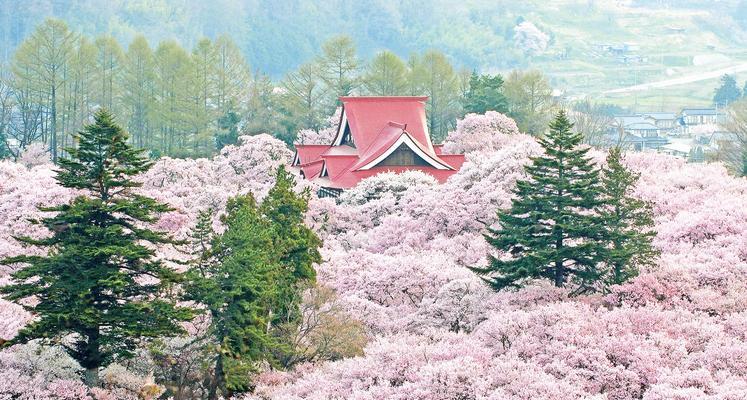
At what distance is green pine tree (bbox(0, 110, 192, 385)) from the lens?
2847 centimetres

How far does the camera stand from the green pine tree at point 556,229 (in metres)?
33.6

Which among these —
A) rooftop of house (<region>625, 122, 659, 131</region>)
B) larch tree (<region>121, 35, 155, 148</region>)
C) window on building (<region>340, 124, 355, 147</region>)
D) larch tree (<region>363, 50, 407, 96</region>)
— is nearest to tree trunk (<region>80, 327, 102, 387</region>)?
window on building (<region>340, 124, 355, 147</region>)

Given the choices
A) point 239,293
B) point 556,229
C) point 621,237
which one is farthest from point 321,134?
point 239,293

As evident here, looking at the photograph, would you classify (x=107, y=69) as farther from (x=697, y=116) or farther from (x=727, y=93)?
(x=697, y=116)

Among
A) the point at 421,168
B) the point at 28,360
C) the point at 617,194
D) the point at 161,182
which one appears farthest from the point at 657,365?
the point at 161,182

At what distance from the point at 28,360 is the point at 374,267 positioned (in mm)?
15234

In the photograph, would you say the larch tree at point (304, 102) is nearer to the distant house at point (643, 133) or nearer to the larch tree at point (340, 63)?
the larch tree at point (340, 63)

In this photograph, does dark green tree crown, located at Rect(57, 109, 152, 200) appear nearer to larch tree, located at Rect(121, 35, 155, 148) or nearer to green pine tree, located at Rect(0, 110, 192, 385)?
green pine tree, located at Rect(0, 110, 192, 385)

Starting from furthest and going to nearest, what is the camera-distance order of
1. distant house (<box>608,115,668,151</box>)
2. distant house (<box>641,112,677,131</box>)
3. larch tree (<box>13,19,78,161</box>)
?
distant house (<box>641,112,677,131</box>)
distant house (<box>608,115,668,151</box>)
larch tree (<box>13,19,78,161</box>)

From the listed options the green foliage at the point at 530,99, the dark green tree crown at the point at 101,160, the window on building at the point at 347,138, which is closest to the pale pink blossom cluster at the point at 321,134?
the window on building at the point at 347,138

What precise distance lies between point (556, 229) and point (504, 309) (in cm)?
309

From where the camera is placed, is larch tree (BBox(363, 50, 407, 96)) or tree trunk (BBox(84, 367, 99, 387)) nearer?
tree trunk (BBox(84, 367, 99, 387))

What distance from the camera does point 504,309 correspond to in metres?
32.8

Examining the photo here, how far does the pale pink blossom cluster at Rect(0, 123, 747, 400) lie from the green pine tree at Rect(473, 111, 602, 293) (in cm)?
100
